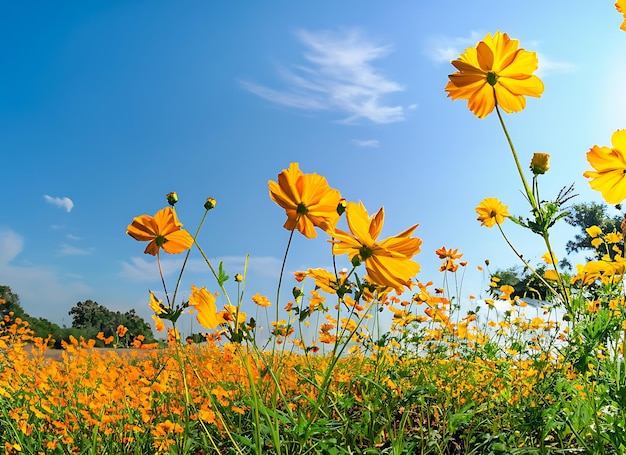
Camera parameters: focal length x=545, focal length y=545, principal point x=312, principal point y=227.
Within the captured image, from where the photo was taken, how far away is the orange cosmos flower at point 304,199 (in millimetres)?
1363

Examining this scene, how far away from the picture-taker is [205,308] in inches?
65.3

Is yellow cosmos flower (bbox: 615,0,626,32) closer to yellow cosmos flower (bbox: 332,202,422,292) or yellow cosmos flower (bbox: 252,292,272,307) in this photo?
yellow cosmos flower (bbox: 332,202,422,292)

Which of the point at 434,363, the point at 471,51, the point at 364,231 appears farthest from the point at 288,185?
the point at 434,363

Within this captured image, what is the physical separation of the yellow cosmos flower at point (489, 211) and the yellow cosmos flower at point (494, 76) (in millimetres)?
824

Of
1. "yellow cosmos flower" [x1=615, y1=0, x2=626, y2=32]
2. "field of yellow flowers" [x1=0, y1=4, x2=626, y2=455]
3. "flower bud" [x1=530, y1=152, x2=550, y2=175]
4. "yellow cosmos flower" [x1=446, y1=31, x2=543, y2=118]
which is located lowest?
"field of yellow flowers" [x1=0, y1=4, x2=626, y2=455]

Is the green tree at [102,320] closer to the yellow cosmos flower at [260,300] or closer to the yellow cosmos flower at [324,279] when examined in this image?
the yellow cosmos flower at [260,300]

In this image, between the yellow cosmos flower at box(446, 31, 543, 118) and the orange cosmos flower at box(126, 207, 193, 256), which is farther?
the yellow cosmos flower at box(446, 31, 543, 118)

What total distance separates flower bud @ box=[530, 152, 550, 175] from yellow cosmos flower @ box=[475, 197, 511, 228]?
0.62 meters

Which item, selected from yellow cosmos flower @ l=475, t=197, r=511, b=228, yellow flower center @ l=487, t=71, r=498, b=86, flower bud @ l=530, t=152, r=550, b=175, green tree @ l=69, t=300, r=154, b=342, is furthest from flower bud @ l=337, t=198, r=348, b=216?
green tree @ l=69, t=300, r=154, b=342

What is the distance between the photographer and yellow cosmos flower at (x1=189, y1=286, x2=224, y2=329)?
163 centimetres

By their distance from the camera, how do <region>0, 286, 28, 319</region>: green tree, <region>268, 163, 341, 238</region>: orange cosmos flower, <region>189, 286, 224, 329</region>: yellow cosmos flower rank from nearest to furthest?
<region>268, 163, 341, 238</region>: orange cosmos flower
<region>189, 286, 224, 329</region>: yellow cosmos flower
<region>0, 286, 28, 319</region>: green tree

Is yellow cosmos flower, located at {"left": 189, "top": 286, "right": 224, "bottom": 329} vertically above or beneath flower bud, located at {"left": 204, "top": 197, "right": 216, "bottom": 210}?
beneath

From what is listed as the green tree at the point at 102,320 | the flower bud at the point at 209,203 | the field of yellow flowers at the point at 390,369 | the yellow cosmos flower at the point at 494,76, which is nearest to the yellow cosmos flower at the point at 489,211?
the field of yellow flowers at the point at 390,369

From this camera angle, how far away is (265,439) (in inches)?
80.3
